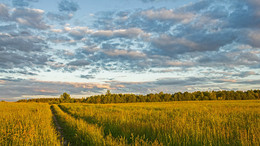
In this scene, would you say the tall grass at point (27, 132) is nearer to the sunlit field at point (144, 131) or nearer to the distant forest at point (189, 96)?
the sunlit field at point (144, 131)

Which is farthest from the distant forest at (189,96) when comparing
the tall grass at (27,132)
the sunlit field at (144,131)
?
the tall grass at (27,132)

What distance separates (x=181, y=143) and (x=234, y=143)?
170cm

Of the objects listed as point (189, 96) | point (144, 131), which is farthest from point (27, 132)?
point (189, 96)

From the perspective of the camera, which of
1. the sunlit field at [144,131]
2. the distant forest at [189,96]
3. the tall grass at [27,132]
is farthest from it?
the distant forest at [189,96]

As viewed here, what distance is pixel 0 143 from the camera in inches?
286

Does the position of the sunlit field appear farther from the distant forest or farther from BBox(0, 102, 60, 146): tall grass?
the distant forest

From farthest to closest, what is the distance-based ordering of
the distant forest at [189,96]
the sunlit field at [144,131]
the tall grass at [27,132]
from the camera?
the distant forest at [189,96] → the tall grass at [27,132] → the sunlit field at [144,131]

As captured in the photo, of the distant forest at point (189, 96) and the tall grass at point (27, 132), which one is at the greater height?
the tall grass at point (27, 132)

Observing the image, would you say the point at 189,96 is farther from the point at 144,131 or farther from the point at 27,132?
the point at 27,132

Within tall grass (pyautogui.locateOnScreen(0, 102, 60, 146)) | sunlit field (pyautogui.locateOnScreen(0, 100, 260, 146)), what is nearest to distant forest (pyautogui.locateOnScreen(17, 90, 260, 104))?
sunlit field (pyautogui.locateOnScreen(0, 100, 260, 146))

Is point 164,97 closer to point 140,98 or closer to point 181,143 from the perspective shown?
point 140,98

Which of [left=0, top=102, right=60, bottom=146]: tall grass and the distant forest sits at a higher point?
[left=0, top=102, right=60, bottom=146]: tall grass

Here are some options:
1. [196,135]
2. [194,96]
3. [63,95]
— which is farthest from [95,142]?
[63,95]

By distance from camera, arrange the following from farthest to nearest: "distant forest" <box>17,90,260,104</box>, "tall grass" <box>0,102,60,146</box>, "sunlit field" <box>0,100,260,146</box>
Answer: "distant forest" <box>17,90,260,104</box> → "tall grass" <box>0,102,60,146</box> → "sunlit field" <box>0,100,260,146</box>
